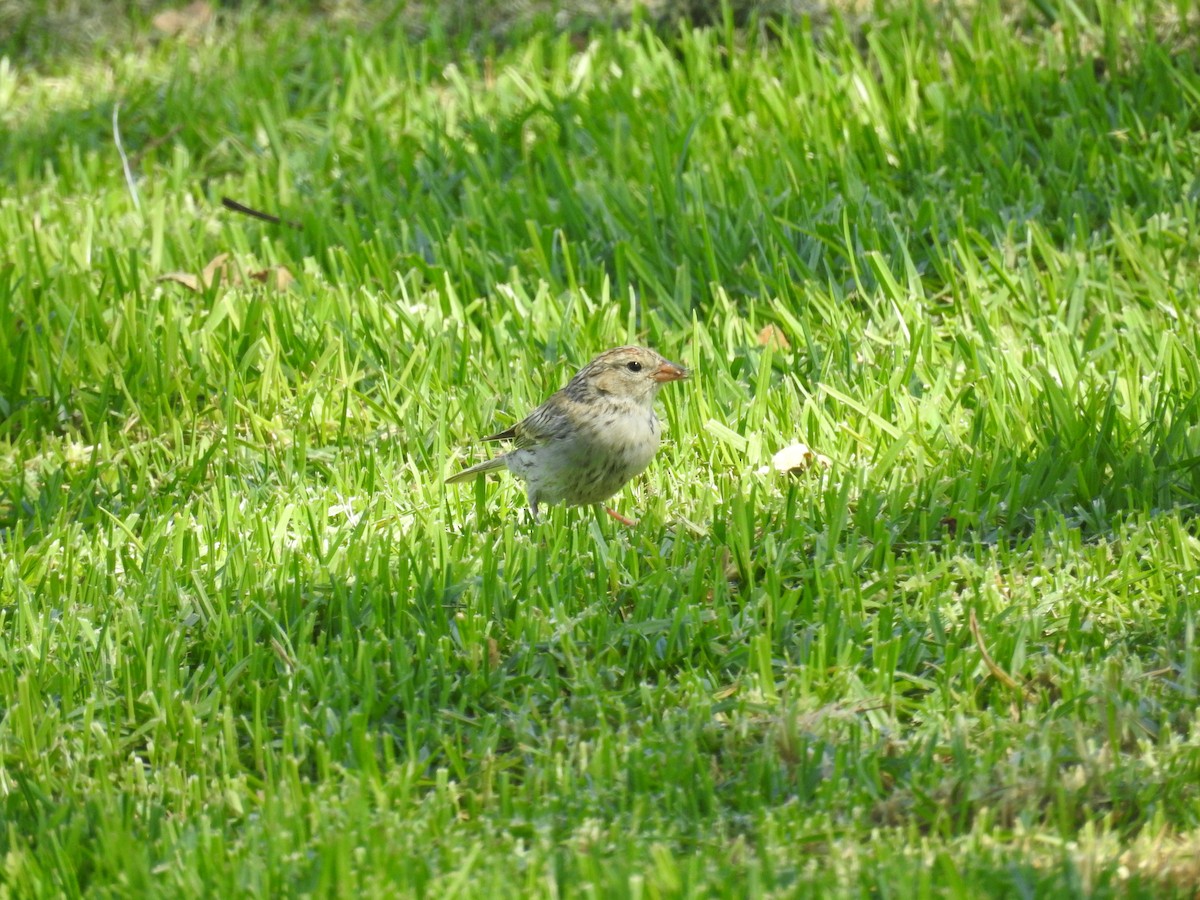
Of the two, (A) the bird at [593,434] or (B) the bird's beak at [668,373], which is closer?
(A) the bird at [593,434]

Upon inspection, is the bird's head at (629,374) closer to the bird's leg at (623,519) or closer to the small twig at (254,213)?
the bird's leg at (623,519)

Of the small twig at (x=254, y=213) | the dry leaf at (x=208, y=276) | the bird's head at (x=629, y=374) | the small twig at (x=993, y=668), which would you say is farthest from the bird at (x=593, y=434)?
the small twig at (x=254, y=213)

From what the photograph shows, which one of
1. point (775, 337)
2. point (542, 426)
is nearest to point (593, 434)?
point (542, 426)

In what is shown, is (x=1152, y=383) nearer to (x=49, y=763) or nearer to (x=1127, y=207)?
(x=1127, y=207)

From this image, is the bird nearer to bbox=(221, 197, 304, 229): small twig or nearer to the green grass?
the green grass

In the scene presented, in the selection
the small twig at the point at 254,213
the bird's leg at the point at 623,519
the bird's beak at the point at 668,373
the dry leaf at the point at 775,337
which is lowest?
the bird's leg at the point at 623,519

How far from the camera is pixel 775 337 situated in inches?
250

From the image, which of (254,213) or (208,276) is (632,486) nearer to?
(208,276)

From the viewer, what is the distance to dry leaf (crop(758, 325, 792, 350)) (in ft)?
20.6

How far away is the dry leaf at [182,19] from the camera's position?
1003 centimetres

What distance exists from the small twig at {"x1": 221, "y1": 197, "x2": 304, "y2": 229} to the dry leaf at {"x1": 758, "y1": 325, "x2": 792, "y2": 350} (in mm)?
2519

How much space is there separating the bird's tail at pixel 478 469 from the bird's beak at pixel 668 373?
0.63 meters

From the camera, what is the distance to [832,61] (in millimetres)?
8164

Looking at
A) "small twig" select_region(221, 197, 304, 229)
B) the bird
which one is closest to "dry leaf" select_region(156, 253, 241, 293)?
"small twig" select_region(221, 197, 304, 229)
